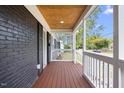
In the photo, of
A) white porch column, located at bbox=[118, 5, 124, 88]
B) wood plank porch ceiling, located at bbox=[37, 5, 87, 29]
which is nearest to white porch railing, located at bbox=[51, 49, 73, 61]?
wood plank porch ceiling, located at bbox=[37, 5, 87, 29]

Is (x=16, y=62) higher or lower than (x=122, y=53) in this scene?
lower

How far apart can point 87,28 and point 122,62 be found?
360 cm

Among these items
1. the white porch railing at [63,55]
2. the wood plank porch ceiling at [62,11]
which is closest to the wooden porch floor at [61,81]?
the wood plank porch ceiling at [62,11]

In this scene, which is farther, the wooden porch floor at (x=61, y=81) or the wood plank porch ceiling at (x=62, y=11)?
the wood plank porch ceiling at (x=62, y=11)

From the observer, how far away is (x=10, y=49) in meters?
2.43

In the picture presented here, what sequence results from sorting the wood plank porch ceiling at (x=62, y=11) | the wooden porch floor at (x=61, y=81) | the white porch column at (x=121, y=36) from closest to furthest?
the white porch column at (x=121, y=36) < the wooden porch floor at (x=61, y=81) < the wood plank porch ceiling at (x=62, y=11)

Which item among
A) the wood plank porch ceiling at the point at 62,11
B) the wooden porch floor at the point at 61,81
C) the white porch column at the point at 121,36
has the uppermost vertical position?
the wood plank porch ceiling at the point at 62,11

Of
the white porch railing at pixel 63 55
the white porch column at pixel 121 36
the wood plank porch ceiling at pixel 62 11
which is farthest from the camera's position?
the white porch railing at pixel 63 55

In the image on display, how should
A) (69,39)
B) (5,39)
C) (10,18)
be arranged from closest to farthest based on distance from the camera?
(5,39) → (10,18) → (69,39)

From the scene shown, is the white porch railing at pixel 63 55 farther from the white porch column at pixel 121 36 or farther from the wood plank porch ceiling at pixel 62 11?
the white porch column at pixel 121 36

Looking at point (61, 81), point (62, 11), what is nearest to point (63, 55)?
point (62, 11)

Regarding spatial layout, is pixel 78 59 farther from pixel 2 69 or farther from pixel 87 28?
pixel 2 69

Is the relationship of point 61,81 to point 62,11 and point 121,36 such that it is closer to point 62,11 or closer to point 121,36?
point 62,11

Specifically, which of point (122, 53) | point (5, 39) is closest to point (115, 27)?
point (122, 53)
